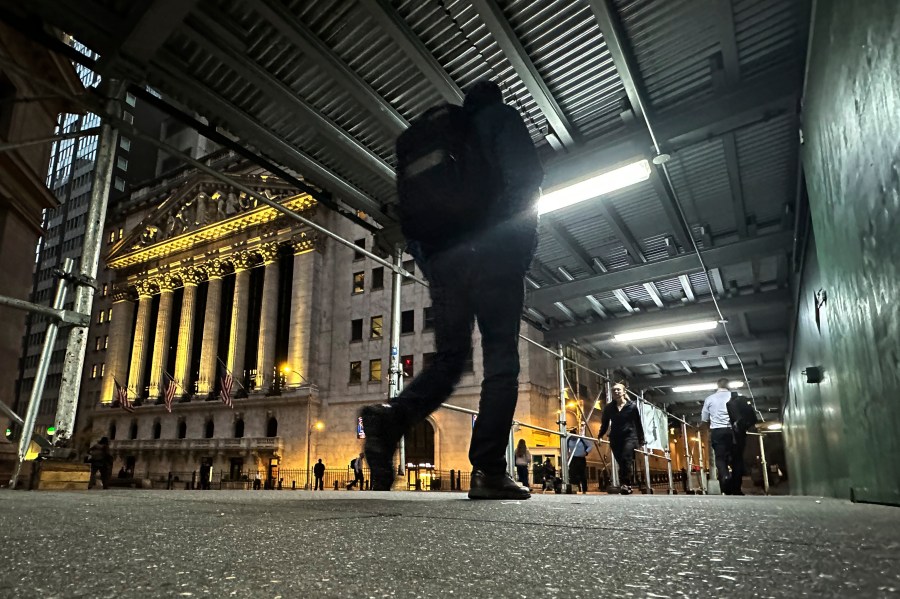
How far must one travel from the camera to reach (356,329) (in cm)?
3189

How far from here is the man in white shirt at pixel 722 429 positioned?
961 cm

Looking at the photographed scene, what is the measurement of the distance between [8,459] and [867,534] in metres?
9.79

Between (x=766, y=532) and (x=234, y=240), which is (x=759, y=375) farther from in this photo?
(x=234, y=240)

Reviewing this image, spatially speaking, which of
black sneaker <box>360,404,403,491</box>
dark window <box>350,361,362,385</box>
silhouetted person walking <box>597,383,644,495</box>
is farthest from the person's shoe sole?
dark window <box>350,361,362,385</box>

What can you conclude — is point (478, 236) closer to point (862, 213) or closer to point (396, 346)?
point (862, 213)

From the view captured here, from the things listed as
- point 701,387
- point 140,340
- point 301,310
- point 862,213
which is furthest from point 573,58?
point 140,340

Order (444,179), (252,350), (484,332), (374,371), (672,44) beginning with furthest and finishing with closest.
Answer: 1. (252,350)
2. (374,371)
3. (672,44)
4. (484,332)
5. (444,179)

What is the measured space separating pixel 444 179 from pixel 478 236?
0.32 metres

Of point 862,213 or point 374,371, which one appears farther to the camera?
point 374,371

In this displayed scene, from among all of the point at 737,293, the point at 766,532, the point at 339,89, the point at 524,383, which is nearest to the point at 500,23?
the point at 339,89

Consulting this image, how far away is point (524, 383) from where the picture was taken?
25938 mm

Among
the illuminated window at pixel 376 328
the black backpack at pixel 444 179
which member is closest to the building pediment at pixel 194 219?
the illuminated window at pixel 376 328

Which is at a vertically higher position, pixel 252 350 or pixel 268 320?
pixel 268 320

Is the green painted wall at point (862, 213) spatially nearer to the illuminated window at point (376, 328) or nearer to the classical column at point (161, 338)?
the illuminated window at point (376, 328)
